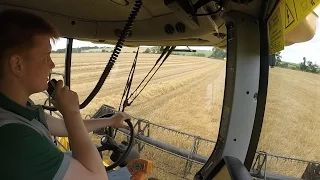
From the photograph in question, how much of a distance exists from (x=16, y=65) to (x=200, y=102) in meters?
4.59

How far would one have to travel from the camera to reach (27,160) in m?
Result: 0.82

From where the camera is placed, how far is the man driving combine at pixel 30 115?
0.83m

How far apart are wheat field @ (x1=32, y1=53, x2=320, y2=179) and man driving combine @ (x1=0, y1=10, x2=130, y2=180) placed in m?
0.90

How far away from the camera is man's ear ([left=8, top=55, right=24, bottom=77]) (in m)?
0.91

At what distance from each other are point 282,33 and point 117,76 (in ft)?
8.68

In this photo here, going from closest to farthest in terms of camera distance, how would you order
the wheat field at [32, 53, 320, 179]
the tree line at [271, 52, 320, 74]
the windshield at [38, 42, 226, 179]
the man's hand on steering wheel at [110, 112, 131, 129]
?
the man's hand on steering wheel at [110, 112, 131, 129]
the tree line at [271, 52, 320, 74]
the wheat field at [32, 53, 320, 179]
the windshield at [38, 42, 226, 179]

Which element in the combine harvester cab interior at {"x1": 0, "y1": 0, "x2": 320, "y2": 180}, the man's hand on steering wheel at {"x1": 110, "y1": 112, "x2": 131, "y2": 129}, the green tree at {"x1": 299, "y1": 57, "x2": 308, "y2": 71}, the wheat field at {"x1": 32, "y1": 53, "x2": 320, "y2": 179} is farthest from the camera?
the wheat field at {"x1": 32, "y1": 53, "x2": 320, "y2": 179}

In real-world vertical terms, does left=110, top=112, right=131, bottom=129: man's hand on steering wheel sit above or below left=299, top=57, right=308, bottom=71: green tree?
below

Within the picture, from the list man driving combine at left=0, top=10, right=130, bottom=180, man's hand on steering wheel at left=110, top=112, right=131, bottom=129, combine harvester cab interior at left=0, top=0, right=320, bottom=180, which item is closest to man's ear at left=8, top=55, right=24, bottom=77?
man driving combine at left=0, top=10, right=130, bottom=180

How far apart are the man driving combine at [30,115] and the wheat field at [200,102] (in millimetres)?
895

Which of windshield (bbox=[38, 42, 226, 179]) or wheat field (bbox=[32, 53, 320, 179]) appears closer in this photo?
wheat field (bbox=[32, 53, 320, 179])

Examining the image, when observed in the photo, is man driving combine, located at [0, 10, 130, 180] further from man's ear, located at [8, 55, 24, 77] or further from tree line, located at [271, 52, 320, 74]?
tree line, located at [271, 52, 320, 74]

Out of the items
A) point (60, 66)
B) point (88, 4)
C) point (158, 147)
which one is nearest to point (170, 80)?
point (158, 147)

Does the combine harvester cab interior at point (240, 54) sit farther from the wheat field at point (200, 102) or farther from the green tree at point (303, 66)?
the green tree at point (303, 66)
